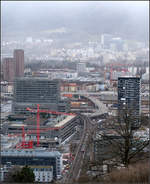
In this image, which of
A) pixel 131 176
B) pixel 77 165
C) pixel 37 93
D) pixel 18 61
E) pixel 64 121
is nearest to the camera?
pixel 131 176

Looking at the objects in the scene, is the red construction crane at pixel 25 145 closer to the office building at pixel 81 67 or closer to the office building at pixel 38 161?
the office building at pixel 38 161

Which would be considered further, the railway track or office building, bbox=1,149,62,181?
office building, bbox=1,149,62,181

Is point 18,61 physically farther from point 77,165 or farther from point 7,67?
Result: point 77,165

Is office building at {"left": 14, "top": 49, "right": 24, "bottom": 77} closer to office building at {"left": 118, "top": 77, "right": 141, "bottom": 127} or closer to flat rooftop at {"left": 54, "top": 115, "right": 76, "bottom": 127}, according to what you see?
flat rooftop at {"left": 54, "top": 115, "right": 76, "bottom": 127}

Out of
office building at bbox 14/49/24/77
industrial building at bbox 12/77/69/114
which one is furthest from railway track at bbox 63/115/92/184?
office building at bbox 14/49/24/77

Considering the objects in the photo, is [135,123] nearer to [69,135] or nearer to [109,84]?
[69,135]

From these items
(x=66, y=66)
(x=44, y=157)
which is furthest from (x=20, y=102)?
(x=44, y=157)

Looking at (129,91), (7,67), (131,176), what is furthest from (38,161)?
(7,67)

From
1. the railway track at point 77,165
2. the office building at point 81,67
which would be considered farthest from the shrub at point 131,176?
the office building at point 81,67

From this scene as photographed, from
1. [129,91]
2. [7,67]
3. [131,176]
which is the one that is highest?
[7,67]
